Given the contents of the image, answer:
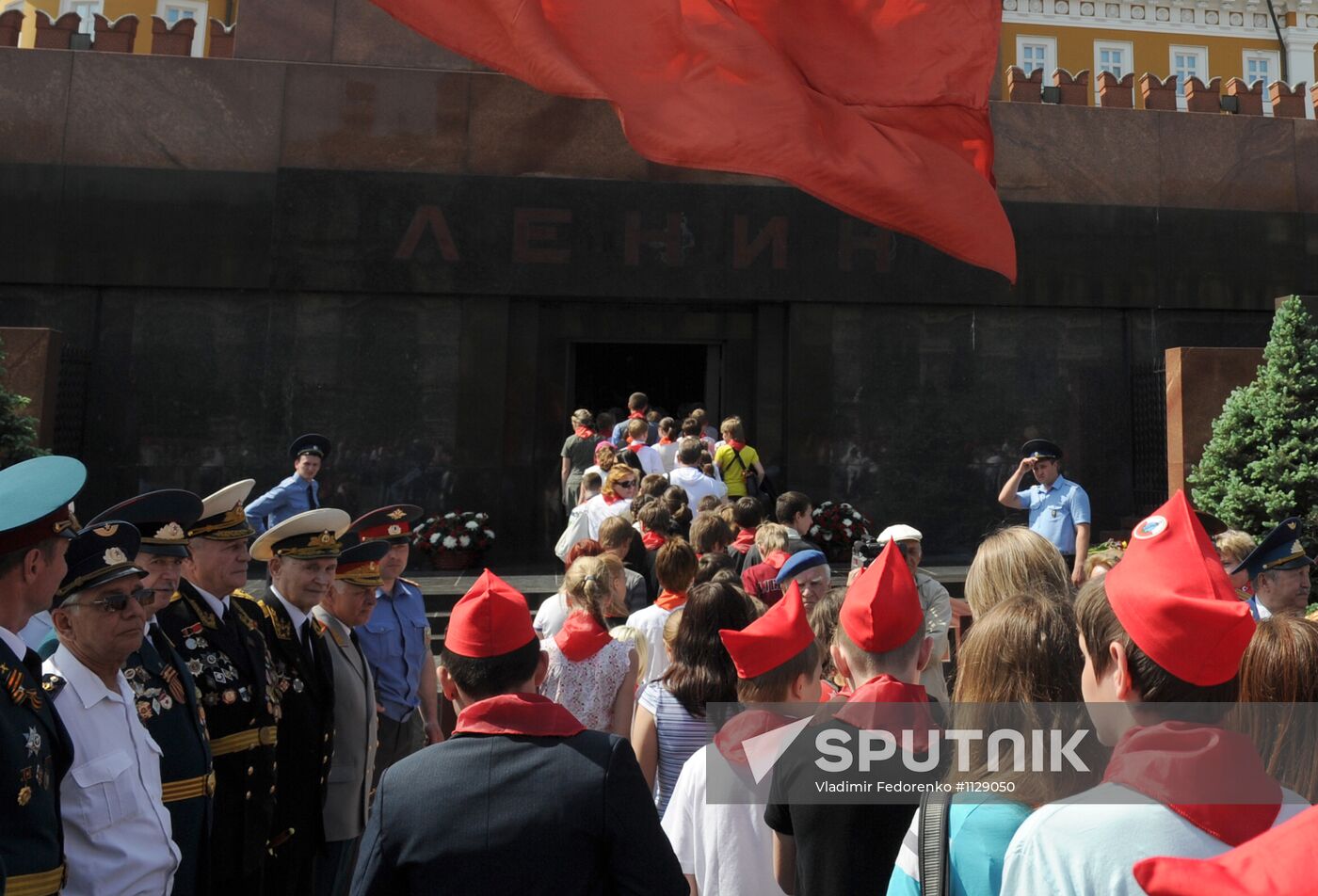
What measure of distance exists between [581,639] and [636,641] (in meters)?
0.39

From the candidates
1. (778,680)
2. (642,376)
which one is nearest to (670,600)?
(778,680)

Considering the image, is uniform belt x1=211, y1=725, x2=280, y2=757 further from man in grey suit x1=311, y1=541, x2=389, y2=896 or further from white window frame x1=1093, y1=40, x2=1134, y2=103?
white window frame x1=1093, y1=40, x2=1134, y2=103

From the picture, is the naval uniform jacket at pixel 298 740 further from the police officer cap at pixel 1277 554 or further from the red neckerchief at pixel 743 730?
the police officer cap at pixel 1277 554

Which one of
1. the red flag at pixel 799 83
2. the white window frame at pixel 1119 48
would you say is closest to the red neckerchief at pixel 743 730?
the red flag at pixel 799 83

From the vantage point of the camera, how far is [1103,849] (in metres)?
1.59

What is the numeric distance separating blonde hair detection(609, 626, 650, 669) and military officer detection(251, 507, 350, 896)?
1258mm

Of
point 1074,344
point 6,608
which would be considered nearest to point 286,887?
point 6,608

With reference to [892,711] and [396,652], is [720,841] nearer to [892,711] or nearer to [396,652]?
[892,711]

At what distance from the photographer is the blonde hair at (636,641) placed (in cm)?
479

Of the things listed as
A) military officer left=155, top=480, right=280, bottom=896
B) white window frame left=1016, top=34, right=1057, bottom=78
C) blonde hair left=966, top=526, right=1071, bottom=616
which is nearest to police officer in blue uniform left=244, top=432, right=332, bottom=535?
military officer left=155, top=480, right=280, bottom=896

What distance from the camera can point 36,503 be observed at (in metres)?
2.59

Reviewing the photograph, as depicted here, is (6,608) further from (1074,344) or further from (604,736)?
(1074,344)

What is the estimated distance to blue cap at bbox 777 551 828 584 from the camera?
17.4 ft

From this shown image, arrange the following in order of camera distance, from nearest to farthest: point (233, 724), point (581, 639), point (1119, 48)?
point (233, 724), point (581, 639), point (1119, 48)
